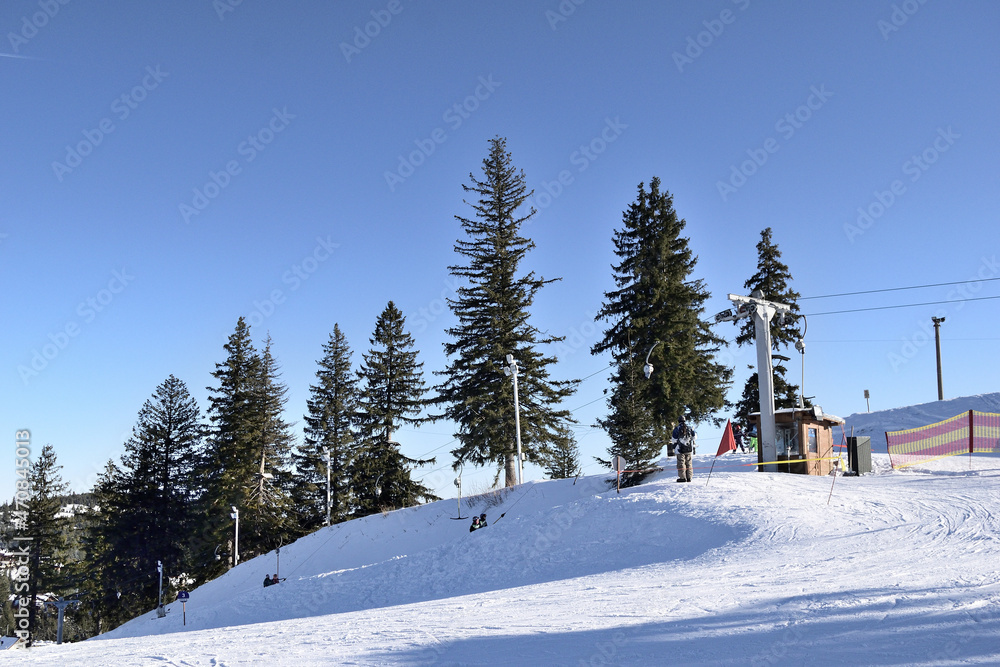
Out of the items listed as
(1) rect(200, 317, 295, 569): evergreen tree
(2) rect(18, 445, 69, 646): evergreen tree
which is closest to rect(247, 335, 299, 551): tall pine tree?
(1) rect(200, 317, 295, 569): evergreen tree

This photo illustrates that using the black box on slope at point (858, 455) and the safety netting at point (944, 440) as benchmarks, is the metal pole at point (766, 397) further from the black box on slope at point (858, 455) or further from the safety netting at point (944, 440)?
the safety netting at point (944, 440)

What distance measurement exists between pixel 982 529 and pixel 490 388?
24.6 meters

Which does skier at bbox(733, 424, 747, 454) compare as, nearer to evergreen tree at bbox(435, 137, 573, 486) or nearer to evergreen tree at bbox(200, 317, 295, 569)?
evergreen tree at bbox(435, 137, 573, 486)

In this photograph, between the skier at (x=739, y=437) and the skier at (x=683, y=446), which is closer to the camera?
the skier at (x=683, y=446)

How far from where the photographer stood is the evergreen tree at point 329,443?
161 feet

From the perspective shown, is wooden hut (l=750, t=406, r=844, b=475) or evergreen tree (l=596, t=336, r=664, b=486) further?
evergreen tree (l=596, t=336, r=664, b=486)

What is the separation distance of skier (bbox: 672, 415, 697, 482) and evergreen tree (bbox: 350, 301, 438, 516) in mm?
23569

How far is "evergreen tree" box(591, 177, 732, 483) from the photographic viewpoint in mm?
34906

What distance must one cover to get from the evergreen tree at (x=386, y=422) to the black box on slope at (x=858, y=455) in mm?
25323

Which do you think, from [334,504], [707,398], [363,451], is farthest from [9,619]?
[707,398]

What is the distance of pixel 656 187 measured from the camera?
1522 inches

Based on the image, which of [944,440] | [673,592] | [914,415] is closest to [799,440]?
A: [944,440]

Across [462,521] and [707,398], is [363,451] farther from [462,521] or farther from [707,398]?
[707,398]

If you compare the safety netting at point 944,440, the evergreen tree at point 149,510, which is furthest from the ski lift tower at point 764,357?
the evergreen tree at point 149,510
